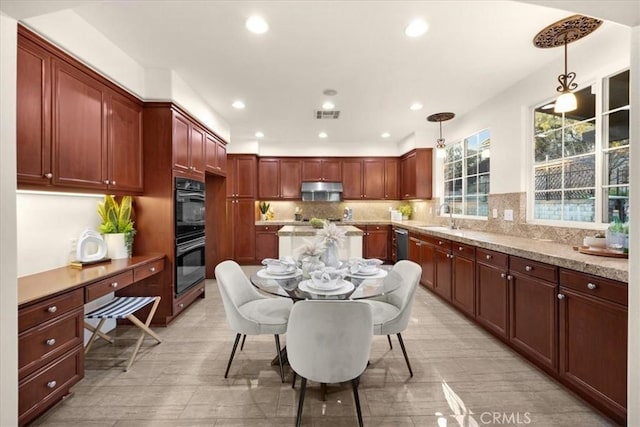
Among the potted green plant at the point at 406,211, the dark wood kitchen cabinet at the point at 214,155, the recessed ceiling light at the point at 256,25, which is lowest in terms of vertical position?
the potted green plant at the point at 406,211

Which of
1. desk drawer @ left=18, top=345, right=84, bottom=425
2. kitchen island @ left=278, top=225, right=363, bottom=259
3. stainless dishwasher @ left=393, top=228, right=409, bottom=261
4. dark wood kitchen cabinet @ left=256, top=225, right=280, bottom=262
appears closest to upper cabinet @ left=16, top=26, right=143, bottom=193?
desk drawer @ left=18, top=345, right=84, bottom=425

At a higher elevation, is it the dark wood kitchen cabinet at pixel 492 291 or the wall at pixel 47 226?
the wall at pixel 47 226

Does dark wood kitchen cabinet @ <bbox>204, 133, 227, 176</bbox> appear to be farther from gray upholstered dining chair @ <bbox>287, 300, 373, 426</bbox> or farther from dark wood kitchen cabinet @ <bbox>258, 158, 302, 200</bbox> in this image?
gray upholstered dining chair @ <bbox>287, 300, 373, 426</bbox>

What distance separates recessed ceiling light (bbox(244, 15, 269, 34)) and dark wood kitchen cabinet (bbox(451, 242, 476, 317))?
288 centimetres

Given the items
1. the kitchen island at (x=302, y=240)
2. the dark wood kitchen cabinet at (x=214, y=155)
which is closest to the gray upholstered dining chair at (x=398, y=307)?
the kitchen island at (x=302, y=240)

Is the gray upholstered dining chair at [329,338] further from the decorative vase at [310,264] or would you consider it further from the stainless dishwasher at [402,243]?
the stainless dishwasher at [402,243]

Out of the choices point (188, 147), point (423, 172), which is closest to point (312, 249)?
point (188, 147)

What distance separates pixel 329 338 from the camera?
146 centimetres

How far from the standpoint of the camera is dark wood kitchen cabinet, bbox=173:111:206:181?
315cm

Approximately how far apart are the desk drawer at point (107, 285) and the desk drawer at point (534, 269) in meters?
3.31

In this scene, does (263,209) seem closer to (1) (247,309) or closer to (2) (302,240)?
(2) (302,240)

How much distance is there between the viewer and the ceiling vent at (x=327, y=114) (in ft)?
14.2

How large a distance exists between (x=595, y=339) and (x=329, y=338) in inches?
Answer: 66.2

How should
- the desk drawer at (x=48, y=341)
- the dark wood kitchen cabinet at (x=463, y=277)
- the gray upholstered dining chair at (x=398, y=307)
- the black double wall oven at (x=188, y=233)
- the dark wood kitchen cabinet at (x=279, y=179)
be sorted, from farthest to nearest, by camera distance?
1. the dark wood kitchen cabinet at (x=279, y=179)
2. the black double wall oven at (x=188, y=233)
3. the dark wood kitchen cabinet at (x=463, y=277)
4. the gray upholstered dining chair at (x=398, y=307)
5. the desk drawer at (x=48, y=341)
